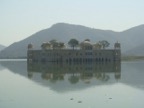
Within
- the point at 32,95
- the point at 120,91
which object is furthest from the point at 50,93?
the point at 120,91

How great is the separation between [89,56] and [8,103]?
296ft

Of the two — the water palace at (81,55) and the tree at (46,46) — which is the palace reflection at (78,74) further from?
the tree at (46,46)

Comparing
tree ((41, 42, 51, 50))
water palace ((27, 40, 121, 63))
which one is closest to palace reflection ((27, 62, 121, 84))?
water palace ((27, 40, 121, 63))

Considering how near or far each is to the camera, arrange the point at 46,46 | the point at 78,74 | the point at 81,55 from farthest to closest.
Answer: the point at 46,46 → the point at 81,55 → the point at 78,74

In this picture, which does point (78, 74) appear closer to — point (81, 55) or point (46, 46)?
point (81, 55)

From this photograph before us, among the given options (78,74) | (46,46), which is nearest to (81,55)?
(46,46)

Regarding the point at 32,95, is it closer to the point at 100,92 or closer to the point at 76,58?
the point at 100,92

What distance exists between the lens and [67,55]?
114688mm

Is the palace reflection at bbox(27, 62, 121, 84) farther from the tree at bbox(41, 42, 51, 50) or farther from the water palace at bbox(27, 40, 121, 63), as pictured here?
the tree at bbox(41, 42, 51, 50)

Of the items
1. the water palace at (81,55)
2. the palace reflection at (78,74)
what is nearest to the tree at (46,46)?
the water palace at (81,55)

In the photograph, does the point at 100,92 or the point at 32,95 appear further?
the point at 100,92

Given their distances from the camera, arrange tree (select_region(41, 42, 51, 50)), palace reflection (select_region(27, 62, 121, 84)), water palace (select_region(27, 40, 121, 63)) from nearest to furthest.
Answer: palace reflection (select_region(27, 62, 121, 84)) → water palace (select_region(27, 40, 121, 63)) → tree (select_region(41, 42, 51, 50))

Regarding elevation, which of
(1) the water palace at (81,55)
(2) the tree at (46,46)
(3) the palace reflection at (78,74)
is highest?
(2) the tree at (46,46)

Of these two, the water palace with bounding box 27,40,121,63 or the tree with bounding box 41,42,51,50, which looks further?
the tree with bounding box 41,42,51,50
